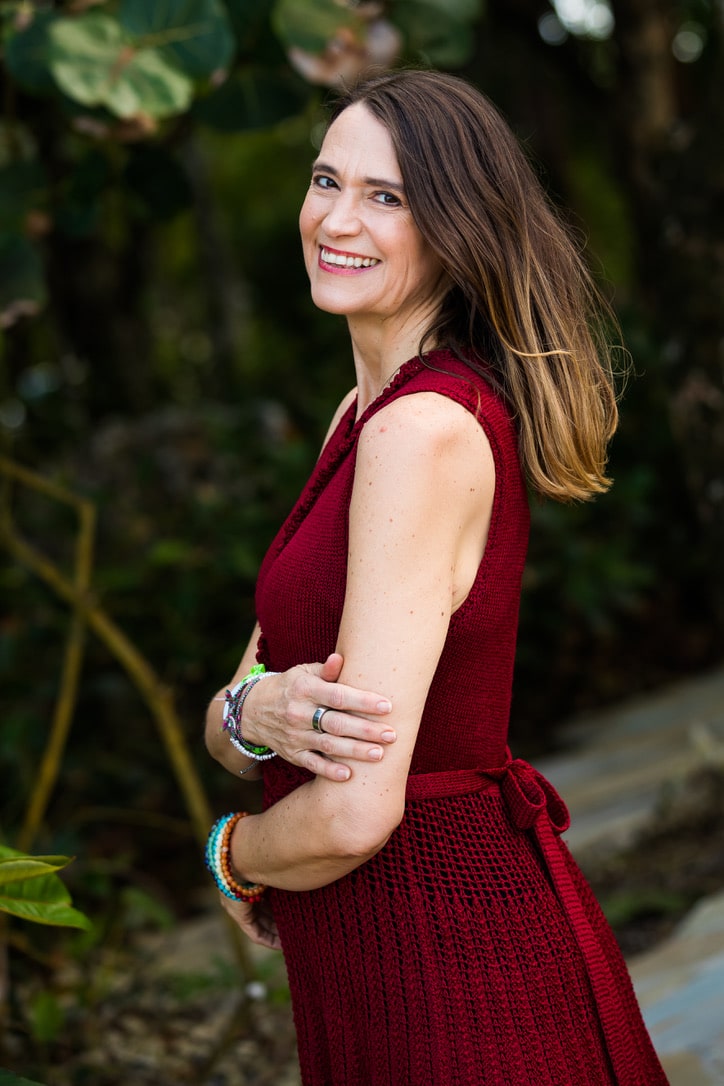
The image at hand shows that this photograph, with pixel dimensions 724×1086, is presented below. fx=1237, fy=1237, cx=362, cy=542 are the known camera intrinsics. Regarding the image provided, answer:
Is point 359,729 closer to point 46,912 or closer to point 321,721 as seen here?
point 321,721

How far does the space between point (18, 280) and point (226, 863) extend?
1.93 meters

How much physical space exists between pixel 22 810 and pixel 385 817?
3.28 meters

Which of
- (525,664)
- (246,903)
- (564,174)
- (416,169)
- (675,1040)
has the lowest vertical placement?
(675,1040)

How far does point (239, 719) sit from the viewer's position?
186 cm

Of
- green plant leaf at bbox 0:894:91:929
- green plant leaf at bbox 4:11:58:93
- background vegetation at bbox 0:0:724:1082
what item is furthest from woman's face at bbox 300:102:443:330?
green plant leaf at bbox 4:11:58:93

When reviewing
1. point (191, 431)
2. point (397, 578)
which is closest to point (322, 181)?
point (397, 578)

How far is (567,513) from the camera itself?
5582mm

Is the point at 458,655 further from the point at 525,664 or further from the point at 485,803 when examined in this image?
the point at 525,664

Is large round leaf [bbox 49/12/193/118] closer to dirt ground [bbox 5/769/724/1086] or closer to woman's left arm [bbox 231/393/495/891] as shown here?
woman's left arm [bbox 231/393/495/891]

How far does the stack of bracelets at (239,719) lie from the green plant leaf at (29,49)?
5.86 ft

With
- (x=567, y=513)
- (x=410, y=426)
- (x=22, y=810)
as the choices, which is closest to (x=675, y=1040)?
(x=410, y=426)

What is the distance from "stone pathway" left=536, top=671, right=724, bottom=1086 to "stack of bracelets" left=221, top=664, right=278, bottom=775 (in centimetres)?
134

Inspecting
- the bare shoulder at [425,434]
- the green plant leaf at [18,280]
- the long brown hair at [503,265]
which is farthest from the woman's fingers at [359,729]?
the green plant leaf at [18,280]

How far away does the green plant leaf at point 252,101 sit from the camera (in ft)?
10.9
